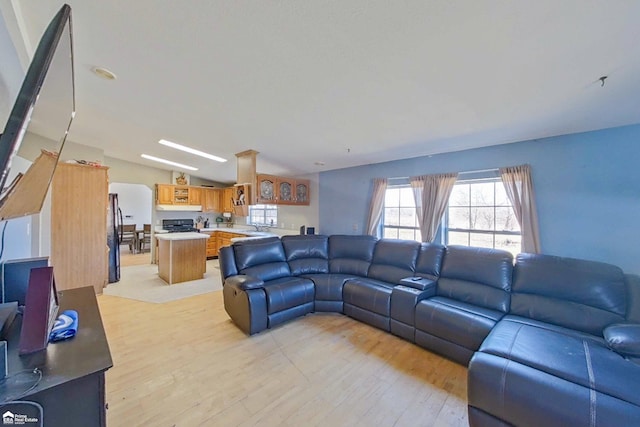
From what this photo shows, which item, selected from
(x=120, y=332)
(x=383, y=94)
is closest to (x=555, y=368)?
(x=383, y=94)

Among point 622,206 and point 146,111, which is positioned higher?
point 146,111

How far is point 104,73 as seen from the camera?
231 centimetres

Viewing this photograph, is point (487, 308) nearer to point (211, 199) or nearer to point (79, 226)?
point (79, 226)

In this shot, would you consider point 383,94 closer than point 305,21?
No

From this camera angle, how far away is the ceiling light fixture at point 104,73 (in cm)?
224

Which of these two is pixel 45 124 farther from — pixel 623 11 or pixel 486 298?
pixel 486 298

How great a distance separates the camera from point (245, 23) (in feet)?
5.17

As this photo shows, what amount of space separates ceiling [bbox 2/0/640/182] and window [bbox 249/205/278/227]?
3.80 m

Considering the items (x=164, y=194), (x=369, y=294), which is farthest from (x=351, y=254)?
(x=164, y=194)

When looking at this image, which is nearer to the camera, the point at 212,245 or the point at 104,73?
the point at 104,73

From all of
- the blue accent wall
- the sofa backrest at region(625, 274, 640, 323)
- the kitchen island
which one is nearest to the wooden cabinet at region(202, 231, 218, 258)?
the kitchen island

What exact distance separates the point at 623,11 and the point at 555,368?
2.03 meters

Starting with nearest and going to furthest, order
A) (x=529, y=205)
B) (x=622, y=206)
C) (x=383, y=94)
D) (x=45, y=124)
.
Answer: (x=45, y=124) → (x=383, y=94) → (x=622, y=206) → (x=529, y=205)

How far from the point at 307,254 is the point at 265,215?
333 cm
